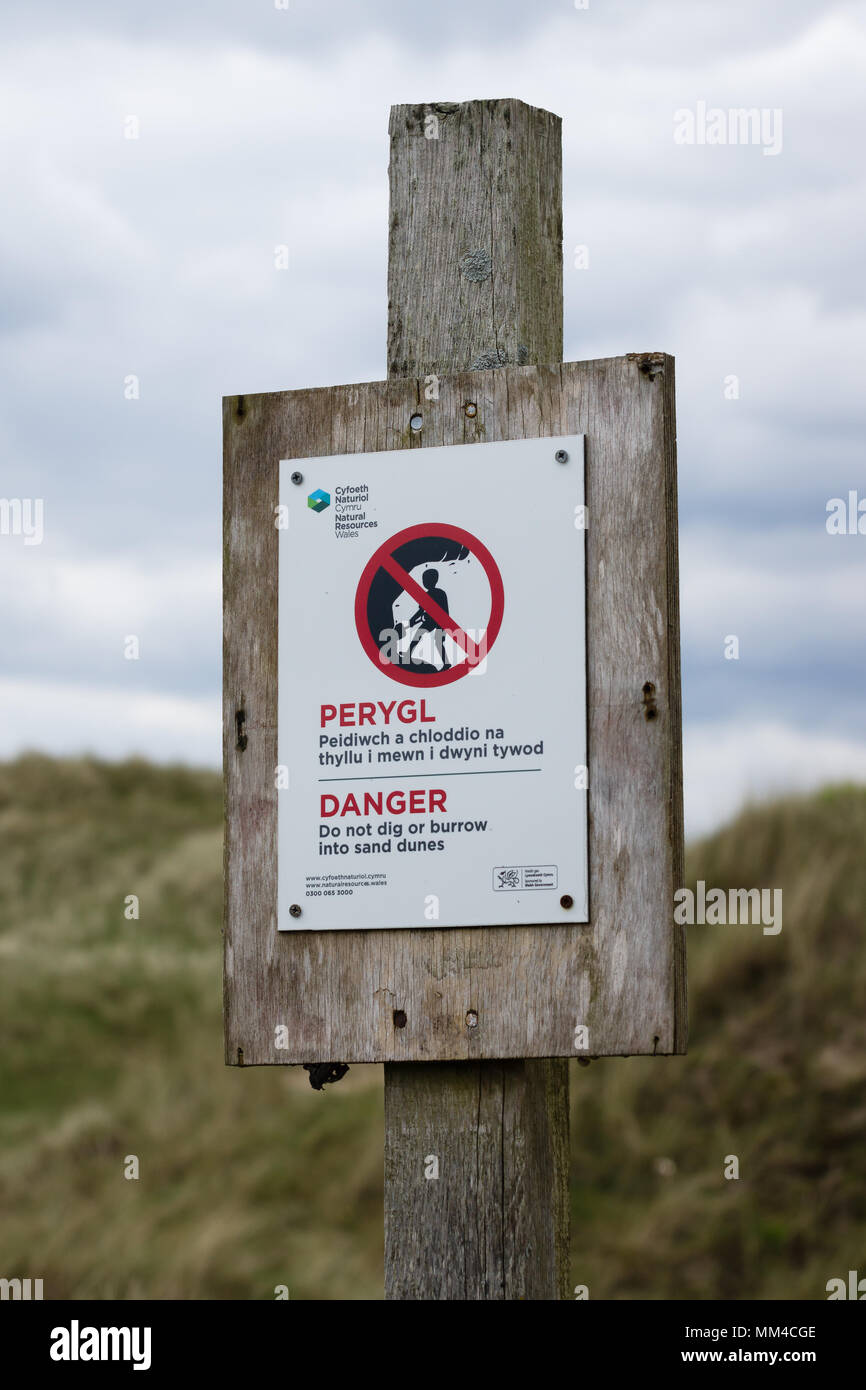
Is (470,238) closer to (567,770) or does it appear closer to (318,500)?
(318,500)

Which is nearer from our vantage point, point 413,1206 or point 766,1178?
point 413,1206

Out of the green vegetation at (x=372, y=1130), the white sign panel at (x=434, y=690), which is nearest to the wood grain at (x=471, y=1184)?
the white sign panel at (x=434, y=690)

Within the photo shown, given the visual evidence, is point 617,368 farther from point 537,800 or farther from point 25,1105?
point 25,1105

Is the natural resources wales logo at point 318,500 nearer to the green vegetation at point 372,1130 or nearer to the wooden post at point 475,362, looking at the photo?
the wooden post at point 475,362

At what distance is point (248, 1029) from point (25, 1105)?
9.00 m

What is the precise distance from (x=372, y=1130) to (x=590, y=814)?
319 inches

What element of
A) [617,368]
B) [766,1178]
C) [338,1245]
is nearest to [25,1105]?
[338,1245]

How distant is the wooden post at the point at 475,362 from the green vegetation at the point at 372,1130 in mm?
6110

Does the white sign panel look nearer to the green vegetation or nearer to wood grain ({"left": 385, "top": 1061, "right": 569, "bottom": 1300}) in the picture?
wood grain ({"left": 385, "top": 1061, "right": 569, "bottom": 1300})

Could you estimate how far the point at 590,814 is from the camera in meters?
3.01

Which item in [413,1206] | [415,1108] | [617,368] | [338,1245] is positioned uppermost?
[617,368]

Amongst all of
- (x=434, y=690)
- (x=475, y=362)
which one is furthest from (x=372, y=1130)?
(x=475, y=362)

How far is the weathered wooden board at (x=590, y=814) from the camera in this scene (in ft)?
9.70

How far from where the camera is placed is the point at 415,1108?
3.15 metres
